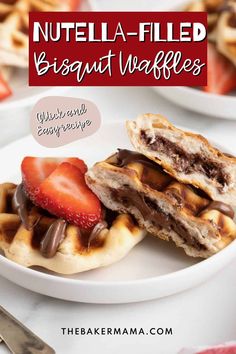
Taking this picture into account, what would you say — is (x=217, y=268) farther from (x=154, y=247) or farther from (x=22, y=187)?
(x=22, y=187)

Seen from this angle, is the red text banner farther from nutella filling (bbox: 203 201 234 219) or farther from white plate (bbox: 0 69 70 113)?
nutella filling (bbox: 203 201 234 219)

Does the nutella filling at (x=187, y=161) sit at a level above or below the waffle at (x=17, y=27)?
below

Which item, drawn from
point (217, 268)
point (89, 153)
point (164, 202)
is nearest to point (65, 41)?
point (89, 153)

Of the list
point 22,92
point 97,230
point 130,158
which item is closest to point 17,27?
point 22,92

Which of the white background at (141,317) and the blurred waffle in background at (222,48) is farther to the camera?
the blurred waffle in background at (222,48)

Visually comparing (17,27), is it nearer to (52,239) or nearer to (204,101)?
(204,101)

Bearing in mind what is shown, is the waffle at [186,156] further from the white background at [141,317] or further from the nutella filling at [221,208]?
the white background at [141,317]

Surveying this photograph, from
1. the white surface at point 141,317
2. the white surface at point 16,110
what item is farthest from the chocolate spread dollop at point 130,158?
the white surface at point 16,110

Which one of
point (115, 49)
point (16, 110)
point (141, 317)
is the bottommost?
point (141, 317)
